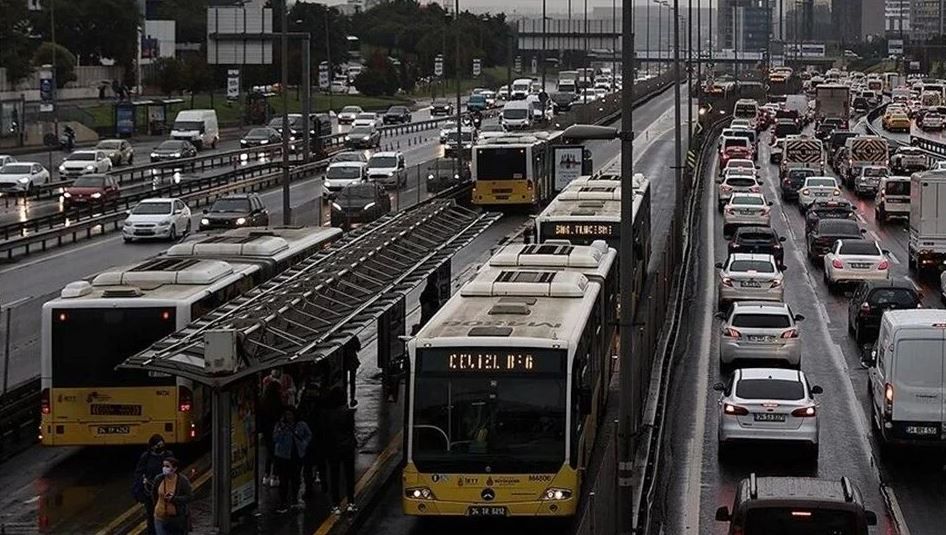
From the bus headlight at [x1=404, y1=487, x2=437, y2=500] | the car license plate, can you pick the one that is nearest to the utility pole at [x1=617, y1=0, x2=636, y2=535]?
the bus headlight at [x1=404, y1=487, x2=437, y2=500]

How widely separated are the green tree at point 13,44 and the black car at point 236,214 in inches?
2414

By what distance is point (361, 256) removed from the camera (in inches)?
1085

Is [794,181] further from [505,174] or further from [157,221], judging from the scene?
[157,221]

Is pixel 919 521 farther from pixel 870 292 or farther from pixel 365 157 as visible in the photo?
pixel 365 157

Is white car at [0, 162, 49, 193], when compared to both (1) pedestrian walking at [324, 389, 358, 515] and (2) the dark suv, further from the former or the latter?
(2) the dark suv

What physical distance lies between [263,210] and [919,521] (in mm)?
39726

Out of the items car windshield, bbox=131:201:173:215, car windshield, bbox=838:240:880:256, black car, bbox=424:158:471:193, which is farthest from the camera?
black car, bbox=424:158:471:193

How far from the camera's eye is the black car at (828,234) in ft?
164

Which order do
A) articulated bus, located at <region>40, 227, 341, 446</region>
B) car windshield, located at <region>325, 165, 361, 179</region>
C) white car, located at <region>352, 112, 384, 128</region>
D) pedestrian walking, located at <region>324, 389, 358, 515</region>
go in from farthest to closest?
white car, located at <region>352, 112, 384, 128</region>, car windshield, located at <region>325, 165, 361, 179</region>, articulated bus, located at <region>40, 227, 341, 446</region>, pedestrian walking, located at <region>324, 389, 358, 515</region>

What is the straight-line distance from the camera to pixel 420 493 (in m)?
20.0

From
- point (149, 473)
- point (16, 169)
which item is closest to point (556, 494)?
point (149, 473)

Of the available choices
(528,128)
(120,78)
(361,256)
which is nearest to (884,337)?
(361,256)

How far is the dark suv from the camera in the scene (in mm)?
16562

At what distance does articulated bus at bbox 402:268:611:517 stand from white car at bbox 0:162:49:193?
176 feet
